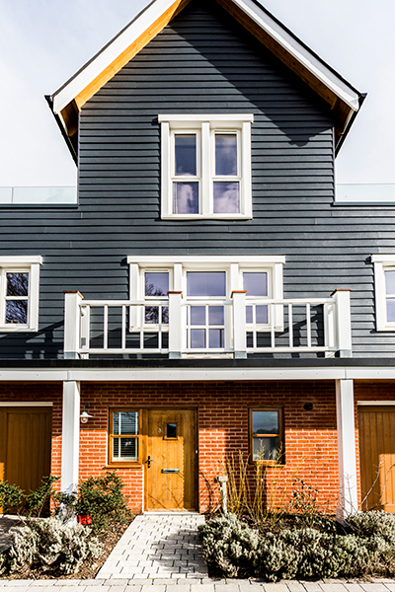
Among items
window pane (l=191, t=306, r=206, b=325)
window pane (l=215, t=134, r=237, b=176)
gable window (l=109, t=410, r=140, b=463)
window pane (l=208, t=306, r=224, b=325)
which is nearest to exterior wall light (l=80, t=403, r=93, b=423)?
gable window (l=109, t=410, r=140, b=463)

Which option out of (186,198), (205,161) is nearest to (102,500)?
(186,198)

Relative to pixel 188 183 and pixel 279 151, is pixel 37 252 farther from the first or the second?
pixel 279 151

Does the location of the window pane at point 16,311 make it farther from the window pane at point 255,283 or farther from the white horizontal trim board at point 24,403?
the window pane at point 255,283

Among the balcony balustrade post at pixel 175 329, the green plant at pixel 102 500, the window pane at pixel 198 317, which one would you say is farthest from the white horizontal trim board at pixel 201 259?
the green plant at pixel 102 500

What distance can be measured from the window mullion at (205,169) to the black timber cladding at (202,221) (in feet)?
1.35

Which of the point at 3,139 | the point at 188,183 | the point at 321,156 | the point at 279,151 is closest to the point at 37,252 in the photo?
the point at 188,183

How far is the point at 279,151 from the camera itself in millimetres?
11812

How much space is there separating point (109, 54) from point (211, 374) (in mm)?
7078

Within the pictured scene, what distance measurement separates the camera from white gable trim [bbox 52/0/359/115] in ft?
36.9

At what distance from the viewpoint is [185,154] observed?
12.0m

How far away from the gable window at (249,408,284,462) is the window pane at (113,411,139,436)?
2.39 m

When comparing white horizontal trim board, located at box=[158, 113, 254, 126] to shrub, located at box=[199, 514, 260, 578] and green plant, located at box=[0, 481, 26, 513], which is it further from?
shrub, located at box=[199, 514, 260, 578]

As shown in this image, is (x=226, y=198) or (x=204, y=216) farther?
(x=226, y=198)

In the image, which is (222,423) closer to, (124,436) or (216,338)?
(216,338)
